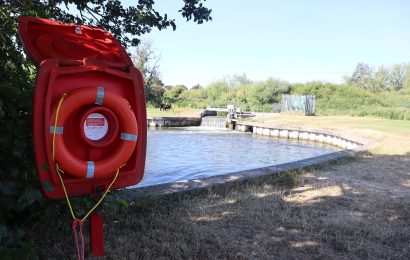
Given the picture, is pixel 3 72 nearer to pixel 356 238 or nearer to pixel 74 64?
pixel 74 64

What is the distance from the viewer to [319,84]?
38.5m

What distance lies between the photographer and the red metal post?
Result: 203cm

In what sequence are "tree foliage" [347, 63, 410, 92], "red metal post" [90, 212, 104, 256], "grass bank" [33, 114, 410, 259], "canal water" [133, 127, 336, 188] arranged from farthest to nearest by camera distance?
1. "tree foliage" [347, 63, 410, 92]
2. "canal water" [133, 127, 336, 188]
3. "grass bank" [33, 114, 410, 259]
4. "red metal post" [90, 212, 104, 256]

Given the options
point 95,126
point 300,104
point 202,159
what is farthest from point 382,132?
point 300,104

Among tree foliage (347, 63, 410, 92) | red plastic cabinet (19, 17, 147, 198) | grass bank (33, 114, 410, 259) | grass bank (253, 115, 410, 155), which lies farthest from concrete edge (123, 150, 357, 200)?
tree foliage (347, 63, 410, 92)

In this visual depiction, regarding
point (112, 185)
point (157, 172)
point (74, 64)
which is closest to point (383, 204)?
point (112, 185)

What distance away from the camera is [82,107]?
180cm

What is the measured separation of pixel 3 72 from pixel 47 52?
396 mm

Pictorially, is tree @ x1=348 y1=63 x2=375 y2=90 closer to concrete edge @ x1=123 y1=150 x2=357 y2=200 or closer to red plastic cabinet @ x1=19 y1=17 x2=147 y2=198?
concrete edge @ x1=123 y1=150 x2=357 y2=200

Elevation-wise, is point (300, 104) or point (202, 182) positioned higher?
point (300, 104)

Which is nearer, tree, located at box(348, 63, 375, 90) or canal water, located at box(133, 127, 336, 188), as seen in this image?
canal water, located at box(133, 127, 336, 188)

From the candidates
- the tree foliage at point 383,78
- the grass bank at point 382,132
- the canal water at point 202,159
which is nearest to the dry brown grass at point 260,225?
the canal water at point 202,159

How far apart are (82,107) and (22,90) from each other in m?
0.53

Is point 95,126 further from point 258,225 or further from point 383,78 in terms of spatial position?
point 383,78
